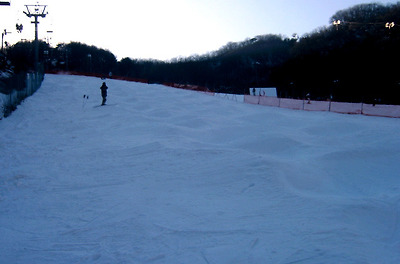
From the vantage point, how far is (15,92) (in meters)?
23.9

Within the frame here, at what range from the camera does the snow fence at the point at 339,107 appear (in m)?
23.9

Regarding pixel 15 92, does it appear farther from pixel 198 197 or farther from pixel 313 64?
pixel 313 64

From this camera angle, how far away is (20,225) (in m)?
6.45

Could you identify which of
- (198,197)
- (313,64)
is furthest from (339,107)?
(313,64)

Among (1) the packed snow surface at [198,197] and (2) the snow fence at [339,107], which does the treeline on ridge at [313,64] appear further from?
(1) the packed snow surface at [198,197]

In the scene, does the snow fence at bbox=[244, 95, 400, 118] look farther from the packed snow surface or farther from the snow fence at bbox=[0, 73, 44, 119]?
the snow fence at bbox=[0, 73, 44, 119]

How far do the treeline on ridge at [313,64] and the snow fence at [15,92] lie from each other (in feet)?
86.4

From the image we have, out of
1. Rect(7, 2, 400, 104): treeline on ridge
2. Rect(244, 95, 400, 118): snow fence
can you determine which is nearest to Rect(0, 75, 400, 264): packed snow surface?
Rect(244, 95, 400, 118): snow fence

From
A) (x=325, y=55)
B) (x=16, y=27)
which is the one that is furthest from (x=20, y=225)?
(x=325, y=55)

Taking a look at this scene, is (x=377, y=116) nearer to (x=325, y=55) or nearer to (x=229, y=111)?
(x=229, y=111)

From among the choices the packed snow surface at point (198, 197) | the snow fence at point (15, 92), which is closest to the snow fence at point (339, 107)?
the packed snow surface at point (198, 197)

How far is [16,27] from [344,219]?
5838 centimetres

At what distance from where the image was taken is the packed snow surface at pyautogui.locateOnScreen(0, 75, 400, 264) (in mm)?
5457

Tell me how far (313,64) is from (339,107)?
44.7 meters
